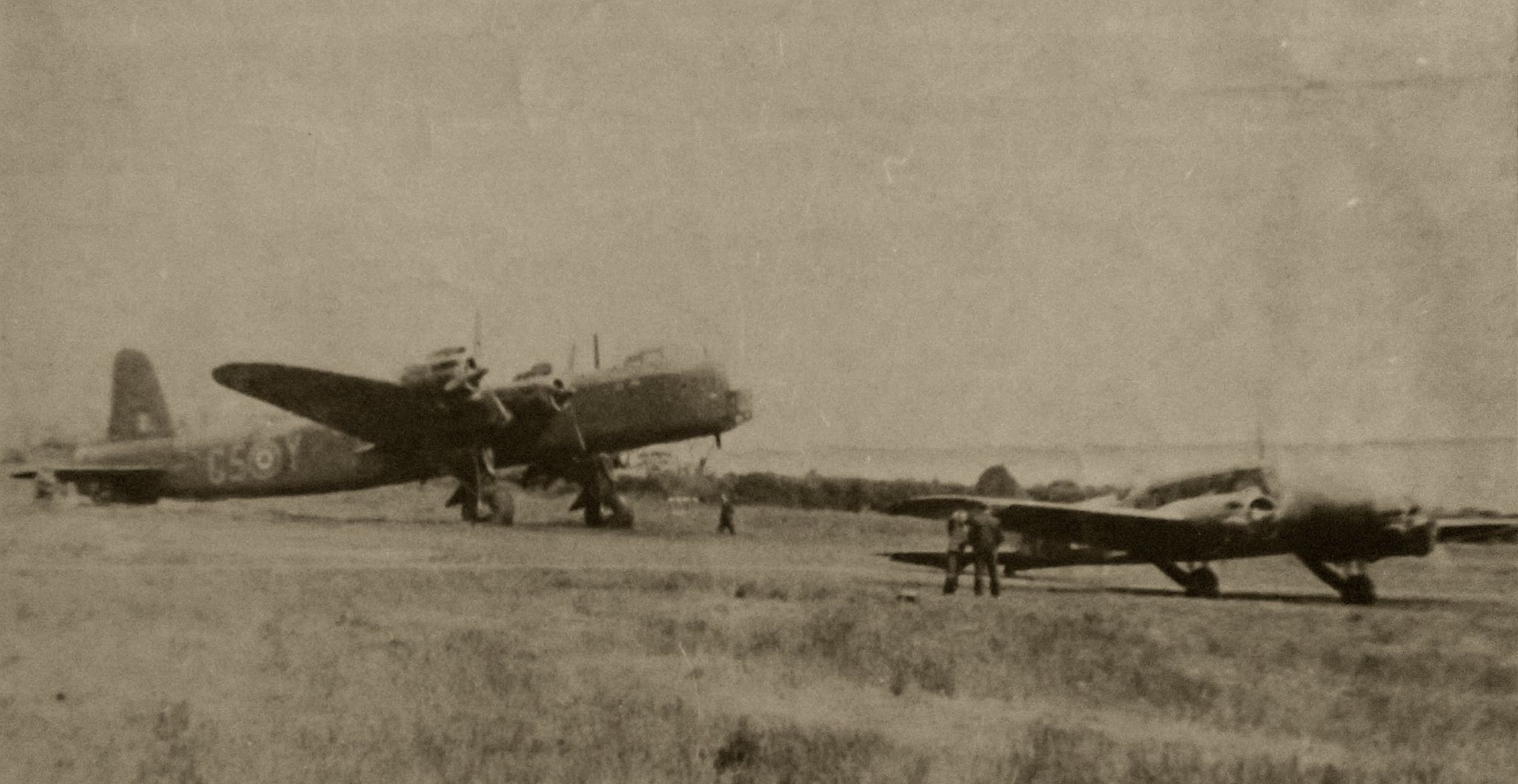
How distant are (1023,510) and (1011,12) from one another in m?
4.65

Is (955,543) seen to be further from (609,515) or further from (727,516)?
(609,515)

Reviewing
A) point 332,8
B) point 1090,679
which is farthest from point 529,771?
point 332,8

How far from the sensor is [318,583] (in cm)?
903

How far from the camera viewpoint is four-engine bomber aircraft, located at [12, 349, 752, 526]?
16719 mm

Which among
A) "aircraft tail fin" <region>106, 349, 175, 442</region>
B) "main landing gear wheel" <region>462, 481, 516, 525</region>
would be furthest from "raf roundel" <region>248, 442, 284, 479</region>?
"main landing gear wheel" <region>462, 481, 516, 525</region>

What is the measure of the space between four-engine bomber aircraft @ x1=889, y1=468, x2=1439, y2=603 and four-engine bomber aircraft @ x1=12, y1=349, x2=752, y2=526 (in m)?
4.09

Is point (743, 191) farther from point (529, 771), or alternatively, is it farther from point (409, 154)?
point (529, 771)

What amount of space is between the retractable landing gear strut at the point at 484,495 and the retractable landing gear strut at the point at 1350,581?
1049cm

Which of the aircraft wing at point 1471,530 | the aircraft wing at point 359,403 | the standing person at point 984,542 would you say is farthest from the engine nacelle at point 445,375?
the aircraft wing at point 1471,530

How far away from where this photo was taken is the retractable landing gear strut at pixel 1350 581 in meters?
10.5

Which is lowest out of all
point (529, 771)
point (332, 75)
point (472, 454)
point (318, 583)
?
point (529, 771)

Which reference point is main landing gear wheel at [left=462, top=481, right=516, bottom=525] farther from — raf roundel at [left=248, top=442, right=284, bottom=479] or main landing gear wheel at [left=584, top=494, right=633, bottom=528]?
raf roundel at [left=248, top=442, right=284, bottom=479]

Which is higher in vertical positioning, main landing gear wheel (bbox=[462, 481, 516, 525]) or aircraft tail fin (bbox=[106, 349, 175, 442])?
aircraft tail fin (bbox=[106, 349, 175, 442])

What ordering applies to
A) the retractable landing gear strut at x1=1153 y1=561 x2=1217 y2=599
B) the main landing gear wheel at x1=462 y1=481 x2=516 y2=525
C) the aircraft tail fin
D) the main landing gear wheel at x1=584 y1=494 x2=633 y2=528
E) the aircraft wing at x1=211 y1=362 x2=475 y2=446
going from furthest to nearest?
the main landing gear wheel at x1=584 y1=494 x2=633 y2=528 < the main landing gear wheel at x1=462 y1=481 x2=516 y2=525 < the aircraft wing at x1=211 y1=362 x2=475 y2=446 < the retractable landing gear strut at x1=1153 y1=561 x2=1217 y2=599 < the aircraft tail fin
